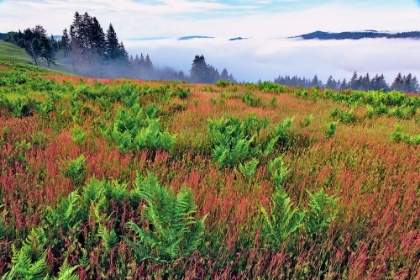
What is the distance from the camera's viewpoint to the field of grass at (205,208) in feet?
6.75

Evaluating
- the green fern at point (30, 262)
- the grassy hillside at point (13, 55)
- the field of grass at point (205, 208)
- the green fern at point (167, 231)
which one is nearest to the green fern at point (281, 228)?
the field of grass at point (205, 208)

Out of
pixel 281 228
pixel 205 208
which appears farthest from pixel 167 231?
pixel 281 228

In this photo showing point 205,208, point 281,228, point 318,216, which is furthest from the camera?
point 205,208

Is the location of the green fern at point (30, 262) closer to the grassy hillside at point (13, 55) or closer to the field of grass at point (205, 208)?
the field of grass at point (205, 208)

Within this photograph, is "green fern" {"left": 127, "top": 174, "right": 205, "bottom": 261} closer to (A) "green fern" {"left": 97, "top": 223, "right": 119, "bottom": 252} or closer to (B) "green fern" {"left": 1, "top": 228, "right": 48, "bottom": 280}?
(A) "green fern" {"left": 97, "top": 223, "right": 119, "bottom": 252}

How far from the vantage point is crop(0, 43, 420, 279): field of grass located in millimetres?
2057

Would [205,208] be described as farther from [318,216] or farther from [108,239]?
[318,216]

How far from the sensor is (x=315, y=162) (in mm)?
4102

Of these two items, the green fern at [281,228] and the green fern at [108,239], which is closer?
Answer: the green fern at [108,239]

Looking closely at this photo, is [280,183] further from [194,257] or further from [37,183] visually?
[37,183]

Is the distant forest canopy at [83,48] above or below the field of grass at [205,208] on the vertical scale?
above

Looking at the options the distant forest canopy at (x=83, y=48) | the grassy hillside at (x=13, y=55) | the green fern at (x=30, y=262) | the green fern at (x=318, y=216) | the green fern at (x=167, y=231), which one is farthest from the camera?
the distant forest canopy at (x=83, y=48)

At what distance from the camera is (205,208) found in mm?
2615

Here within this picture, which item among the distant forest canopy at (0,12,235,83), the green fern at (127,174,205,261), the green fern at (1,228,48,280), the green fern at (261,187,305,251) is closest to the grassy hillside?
the distant forest canopy at (0,12,235,83)
